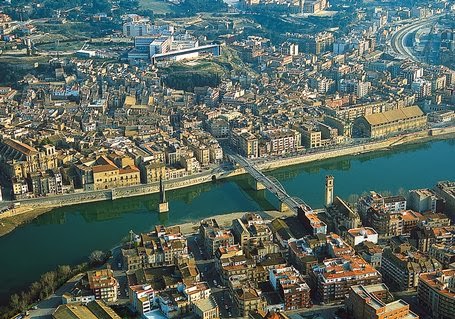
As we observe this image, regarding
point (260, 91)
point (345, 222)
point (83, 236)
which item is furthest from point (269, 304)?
point (260, 91)

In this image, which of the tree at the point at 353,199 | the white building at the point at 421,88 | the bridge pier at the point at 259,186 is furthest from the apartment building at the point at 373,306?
the white building at the point at 421,88

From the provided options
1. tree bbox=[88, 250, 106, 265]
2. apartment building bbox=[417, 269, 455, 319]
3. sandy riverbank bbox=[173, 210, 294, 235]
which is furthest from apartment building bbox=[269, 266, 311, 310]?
tree bbox=[88, 250, 106, 265]

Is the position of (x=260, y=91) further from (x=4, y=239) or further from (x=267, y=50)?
(x=4, y=239)

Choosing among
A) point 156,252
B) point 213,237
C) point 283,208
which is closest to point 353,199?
point 283,208

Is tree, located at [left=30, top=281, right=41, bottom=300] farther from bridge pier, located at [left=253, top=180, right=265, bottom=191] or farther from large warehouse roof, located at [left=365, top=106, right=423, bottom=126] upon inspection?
large warehouse roof, located at [left=365, top=106, right=423, bottom=126]

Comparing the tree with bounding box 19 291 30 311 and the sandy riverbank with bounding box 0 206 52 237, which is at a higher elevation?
the tree with bounding box 19 291 30 311

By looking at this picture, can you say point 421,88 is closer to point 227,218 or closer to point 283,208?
point 283,208

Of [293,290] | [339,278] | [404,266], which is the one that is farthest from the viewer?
[404,266]
